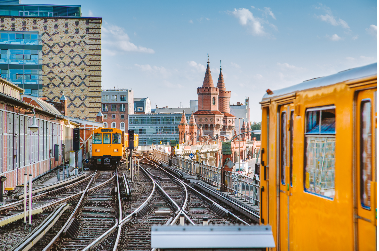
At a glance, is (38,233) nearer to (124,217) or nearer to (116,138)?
(124,217)

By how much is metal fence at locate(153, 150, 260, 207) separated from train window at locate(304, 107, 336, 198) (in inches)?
316

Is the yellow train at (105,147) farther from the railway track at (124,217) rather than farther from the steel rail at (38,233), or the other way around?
the steel rail at (38,233)

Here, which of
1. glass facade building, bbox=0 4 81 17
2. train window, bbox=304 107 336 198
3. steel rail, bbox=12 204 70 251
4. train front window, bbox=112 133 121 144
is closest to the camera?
train window, bbox=304 107 336 198

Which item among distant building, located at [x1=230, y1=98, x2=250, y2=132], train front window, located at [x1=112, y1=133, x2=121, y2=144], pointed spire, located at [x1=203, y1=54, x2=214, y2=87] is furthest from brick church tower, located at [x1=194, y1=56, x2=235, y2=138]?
train front window, located at [x1=112, y1=133, x2=121, y2=144]

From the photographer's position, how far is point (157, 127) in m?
103

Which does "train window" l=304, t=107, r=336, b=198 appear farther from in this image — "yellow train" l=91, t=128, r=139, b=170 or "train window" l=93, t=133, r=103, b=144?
"train window" l=93, t=133, r=103, b=144

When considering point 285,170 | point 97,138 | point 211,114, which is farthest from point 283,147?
point 211,114

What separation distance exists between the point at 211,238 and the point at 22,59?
58095mm

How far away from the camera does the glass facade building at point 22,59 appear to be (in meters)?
53.4

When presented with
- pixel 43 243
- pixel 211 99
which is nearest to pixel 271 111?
pixel 43 243

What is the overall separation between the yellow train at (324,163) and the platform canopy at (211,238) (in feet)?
3.51

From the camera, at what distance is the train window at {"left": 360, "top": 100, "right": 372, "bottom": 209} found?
14.4ft

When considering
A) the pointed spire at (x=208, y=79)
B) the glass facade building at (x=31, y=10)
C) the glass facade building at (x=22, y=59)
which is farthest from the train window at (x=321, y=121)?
the pointed spire at (x=208, y=79)

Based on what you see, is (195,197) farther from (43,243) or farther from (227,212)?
(43,243)
